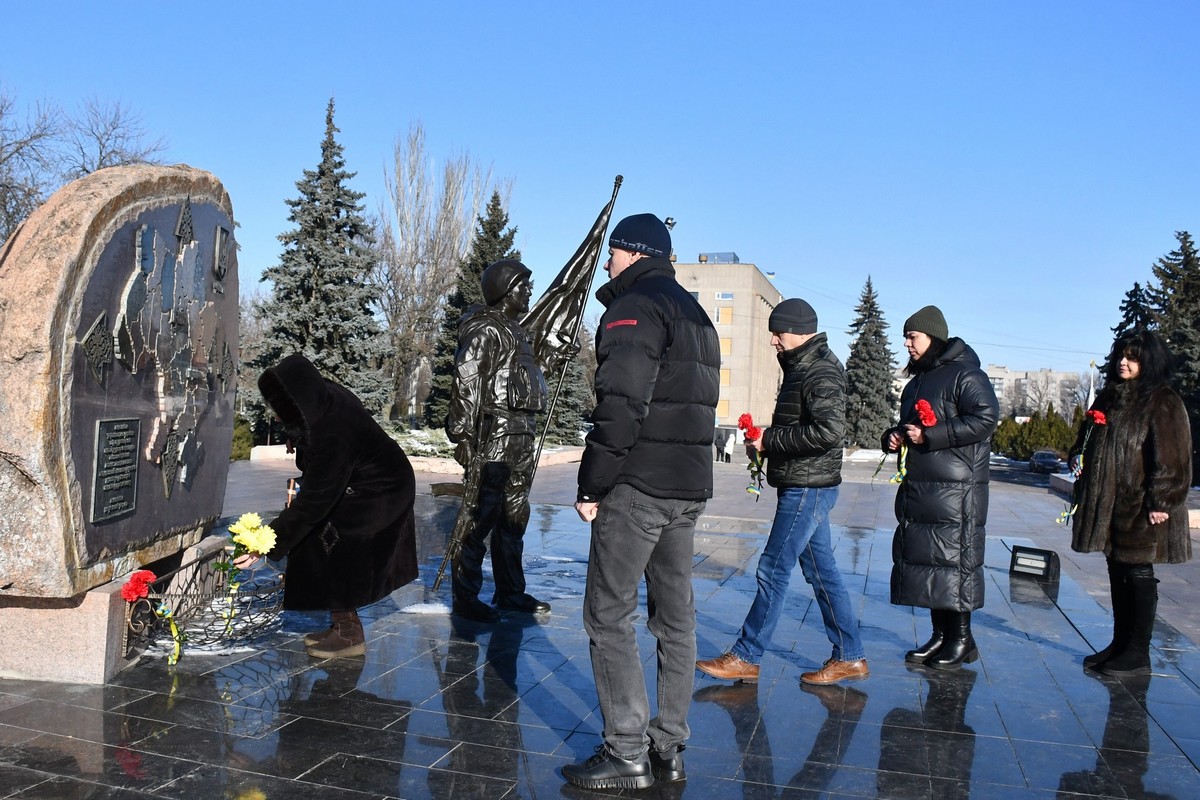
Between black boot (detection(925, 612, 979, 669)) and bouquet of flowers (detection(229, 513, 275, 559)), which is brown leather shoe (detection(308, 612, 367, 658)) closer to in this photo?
bouquet of flowers (detection(229, 513, 275, 559))

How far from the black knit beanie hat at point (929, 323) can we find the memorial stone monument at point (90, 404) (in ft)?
13.2

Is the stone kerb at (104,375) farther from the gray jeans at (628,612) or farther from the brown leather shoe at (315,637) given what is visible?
the gray jeans at (628,612)

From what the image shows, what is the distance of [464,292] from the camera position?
30.6m

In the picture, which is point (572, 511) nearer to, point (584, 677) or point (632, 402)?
point (584, 677)

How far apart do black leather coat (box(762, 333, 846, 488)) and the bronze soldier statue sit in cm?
187

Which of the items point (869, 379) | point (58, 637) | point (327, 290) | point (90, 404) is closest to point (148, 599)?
point (58, 637)

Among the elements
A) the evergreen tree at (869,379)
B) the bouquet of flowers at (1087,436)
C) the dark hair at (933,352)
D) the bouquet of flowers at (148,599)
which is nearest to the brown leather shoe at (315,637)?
the bouquet of flowers at (148,599)

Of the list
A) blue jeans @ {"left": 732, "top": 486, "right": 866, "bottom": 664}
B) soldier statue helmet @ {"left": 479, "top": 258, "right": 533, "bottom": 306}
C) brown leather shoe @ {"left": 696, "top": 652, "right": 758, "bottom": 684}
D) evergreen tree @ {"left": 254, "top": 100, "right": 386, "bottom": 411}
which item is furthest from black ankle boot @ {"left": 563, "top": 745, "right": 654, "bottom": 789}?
evergreen tree @ {"left": 254, "top": 100, "right": 386, "bottom": 411}

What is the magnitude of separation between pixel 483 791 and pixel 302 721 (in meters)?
1.09

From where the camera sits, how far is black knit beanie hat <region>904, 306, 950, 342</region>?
5398mm

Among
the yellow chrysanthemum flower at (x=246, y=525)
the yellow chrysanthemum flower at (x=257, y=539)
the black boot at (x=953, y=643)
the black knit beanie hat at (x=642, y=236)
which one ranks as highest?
the black knit beanie hat at (x=642, y=236)

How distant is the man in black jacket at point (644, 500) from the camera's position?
3422 millimetres

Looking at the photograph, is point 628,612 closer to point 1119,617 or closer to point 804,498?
point 804,498

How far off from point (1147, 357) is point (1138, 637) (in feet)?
5.09
